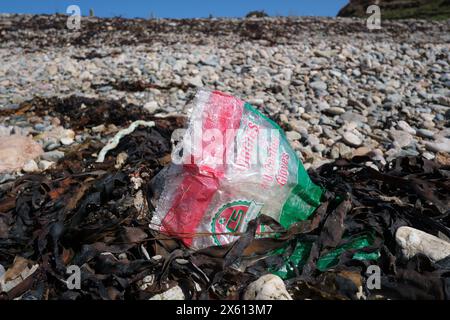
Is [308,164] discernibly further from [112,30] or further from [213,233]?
[112,30]

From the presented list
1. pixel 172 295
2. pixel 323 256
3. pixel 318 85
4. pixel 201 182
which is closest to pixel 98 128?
pixel 201 182

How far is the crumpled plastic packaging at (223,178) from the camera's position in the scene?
166 centimetres

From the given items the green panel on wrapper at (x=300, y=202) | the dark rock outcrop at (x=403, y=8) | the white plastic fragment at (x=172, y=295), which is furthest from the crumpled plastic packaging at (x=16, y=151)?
the dark rock outcrop at (x=403, y=8)

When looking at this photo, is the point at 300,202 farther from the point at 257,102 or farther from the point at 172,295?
the point at 257,102

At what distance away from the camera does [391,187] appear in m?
2.32

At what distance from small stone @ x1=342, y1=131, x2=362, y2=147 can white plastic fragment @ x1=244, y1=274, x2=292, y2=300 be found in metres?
2.17

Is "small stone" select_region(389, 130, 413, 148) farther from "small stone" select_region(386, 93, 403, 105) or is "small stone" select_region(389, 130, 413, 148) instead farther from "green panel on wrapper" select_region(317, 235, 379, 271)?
"green panel on wrapper" select_region(317, 235, 379, 271)

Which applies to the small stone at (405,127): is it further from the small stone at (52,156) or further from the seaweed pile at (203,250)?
the small stone at (52,156)

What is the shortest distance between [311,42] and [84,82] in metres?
5.40

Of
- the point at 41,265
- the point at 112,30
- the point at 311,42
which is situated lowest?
the point at 41,265

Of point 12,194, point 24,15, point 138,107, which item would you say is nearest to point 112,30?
point 24,15

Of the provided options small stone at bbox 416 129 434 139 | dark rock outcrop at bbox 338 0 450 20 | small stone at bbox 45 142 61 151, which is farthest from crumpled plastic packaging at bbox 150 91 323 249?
dark rock outcrop at bbox 338 0 450 20

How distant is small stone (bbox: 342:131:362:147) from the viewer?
3.37m

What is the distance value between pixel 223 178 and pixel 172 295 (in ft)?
1.75
